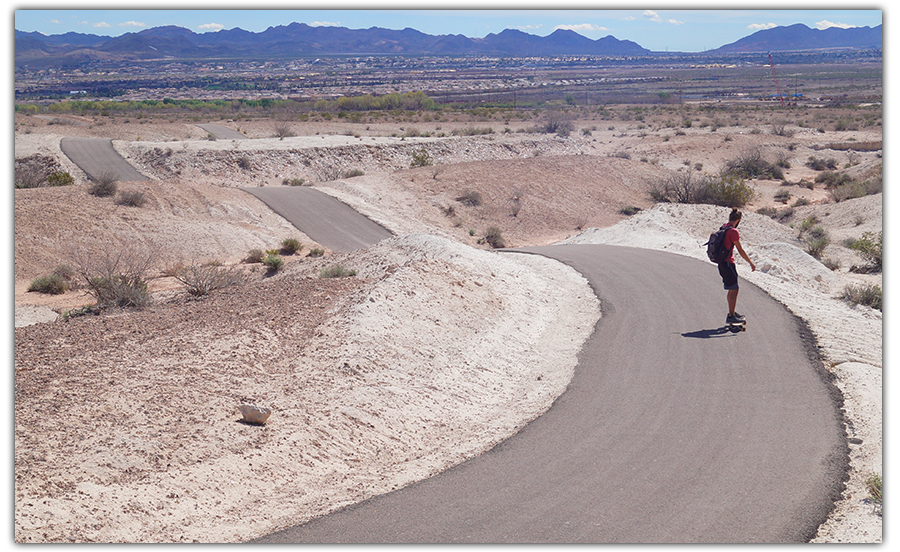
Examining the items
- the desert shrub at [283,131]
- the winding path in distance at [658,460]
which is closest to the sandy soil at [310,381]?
the winding path in distance at [658,460]

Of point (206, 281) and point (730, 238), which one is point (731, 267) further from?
point (206, 281)

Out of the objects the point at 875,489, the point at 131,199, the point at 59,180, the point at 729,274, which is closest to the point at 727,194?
the point at 729,274

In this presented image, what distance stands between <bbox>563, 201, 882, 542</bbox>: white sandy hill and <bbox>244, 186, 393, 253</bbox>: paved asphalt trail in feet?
32.4

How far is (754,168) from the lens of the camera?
47.2 meters

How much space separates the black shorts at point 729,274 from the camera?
10977 millimetres

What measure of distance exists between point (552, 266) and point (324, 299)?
7148mm

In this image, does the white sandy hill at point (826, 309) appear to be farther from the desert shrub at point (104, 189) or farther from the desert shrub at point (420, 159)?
the desert shrub at point (420, 159)

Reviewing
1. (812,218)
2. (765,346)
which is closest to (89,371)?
(765,346)

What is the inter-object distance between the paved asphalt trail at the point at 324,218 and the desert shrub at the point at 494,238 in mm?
4952

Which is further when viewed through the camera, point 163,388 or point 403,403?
point 403,403

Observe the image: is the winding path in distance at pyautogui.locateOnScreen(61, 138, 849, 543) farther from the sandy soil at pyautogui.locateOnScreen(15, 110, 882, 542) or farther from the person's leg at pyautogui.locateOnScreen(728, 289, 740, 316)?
the person's leg at pyautogui.locateOnScreen(728, 289, 740, 316)

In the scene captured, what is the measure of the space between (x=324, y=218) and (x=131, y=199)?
8.52 m

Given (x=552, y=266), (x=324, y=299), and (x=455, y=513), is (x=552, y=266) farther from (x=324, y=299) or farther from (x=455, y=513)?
(x=455, y=513)

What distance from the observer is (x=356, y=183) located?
39.2m
